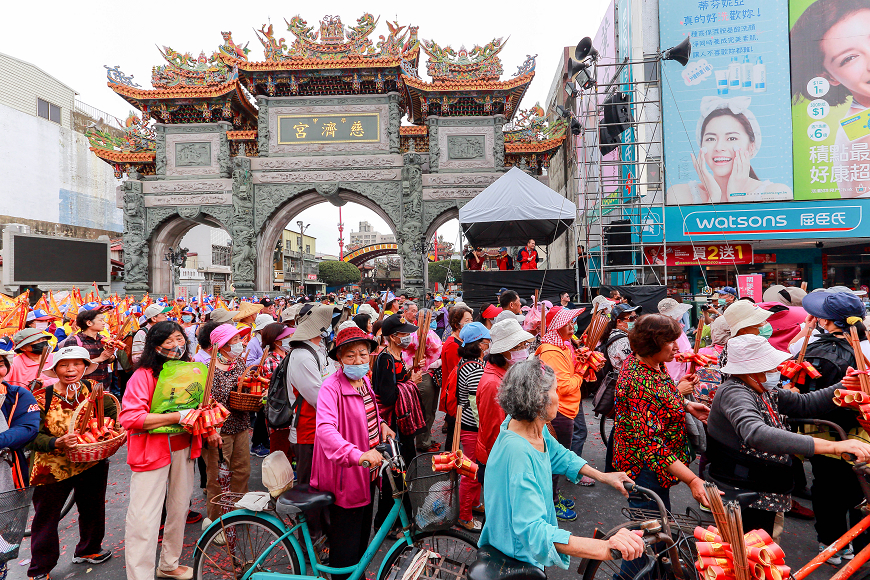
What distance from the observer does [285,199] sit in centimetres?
1661

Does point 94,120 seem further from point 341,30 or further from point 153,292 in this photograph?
point 341,30

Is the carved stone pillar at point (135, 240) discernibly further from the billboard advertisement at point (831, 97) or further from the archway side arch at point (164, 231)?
the billboard advertisement at point (831, 97)

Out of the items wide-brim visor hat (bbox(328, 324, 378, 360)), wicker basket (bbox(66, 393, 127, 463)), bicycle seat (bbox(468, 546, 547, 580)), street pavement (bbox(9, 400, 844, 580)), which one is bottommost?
street pavement (bbox(9, 400, 844, 580))

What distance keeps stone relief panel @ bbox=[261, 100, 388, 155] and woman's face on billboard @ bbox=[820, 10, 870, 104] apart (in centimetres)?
1395

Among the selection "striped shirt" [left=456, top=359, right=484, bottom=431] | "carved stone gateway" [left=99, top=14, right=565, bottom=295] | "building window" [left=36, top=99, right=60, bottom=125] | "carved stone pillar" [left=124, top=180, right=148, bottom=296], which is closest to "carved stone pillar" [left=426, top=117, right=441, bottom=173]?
"carved stone gateway" [left=99, top=14, right=565, bottom=295]

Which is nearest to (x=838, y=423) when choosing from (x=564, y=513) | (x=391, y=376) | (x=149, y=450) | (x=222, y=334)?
(x=564, y=513)

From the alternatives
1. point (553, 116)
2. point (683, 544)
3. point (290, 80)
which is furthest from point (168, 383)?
point (553, 116)

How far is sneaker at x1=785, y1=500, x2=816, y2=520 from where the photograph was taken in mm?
3795

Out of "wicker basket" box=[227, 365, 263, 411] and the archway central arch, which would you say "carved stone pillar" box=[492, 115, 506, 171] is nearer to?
the archway central arch

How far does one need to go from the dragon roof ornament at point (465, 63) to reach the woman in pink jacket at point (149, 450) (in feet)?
50.2

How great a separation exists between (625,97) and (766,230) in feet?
20.9

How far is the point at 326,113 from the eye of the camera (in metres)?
16.5

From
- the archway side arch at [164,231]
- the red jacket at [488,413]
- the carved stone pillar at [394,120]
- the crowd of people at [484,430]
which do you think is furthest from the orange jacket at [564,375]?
the archway side arch at [164,231]

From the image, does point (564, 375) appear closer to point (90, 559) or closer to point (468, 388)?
point (468, 388)
